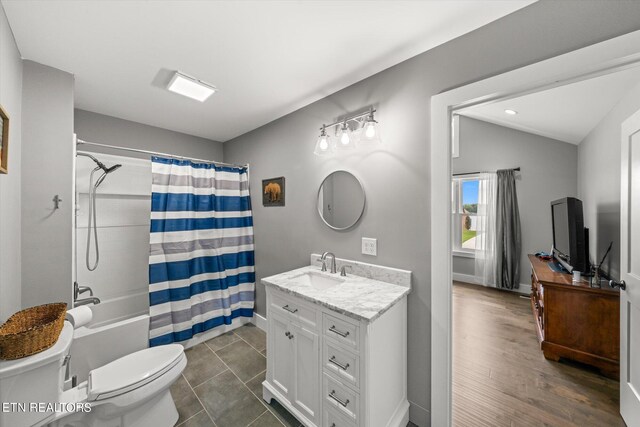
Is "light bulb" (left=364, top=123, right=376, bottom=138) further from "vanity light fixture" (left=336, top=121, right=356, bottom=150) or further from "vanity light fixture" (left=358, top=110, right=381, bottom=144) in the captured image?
"vanity light fixture" (left=336, top=121, right=356, bottom=150)

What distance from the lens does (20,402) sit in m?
0.89

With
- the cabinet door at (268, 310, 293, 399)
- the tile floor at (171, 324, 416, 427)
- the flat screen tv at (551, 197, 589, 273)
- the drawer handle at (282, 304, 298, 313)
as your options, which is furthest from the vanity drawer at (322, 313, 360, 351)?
the flat screen tv at (551, 197, 589, 273)

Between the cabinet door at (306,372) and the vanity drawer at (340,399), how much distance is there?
0.20 feet

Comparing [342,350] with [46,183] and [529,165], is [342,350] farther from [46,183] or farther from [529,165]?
[529,165]

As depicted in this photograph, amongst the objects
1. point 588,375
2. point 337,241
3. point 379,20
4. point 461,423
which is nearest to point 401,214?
point 337,241

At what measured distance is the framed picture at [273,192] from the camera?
246cm

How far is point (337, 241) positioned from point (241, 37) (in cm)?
152

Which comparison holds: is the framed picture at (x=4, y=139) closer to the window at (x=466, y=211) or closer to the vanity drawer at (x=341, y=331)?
the vanity drawer at (x=341, y=331)

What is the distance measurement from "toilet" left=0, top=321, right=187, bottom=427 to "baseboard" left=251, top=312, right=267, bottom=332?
3.59ft

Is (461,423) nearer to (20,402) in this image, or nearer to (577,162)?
(20,402)

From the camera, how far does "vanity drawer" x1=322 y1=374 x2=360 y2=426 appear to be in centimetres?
118

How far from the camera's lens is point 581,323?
6.32 ft

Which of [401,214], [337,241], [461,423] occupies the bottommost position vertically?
[461,423]

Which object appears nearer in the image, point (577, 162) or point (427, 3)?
point (427, 3)
